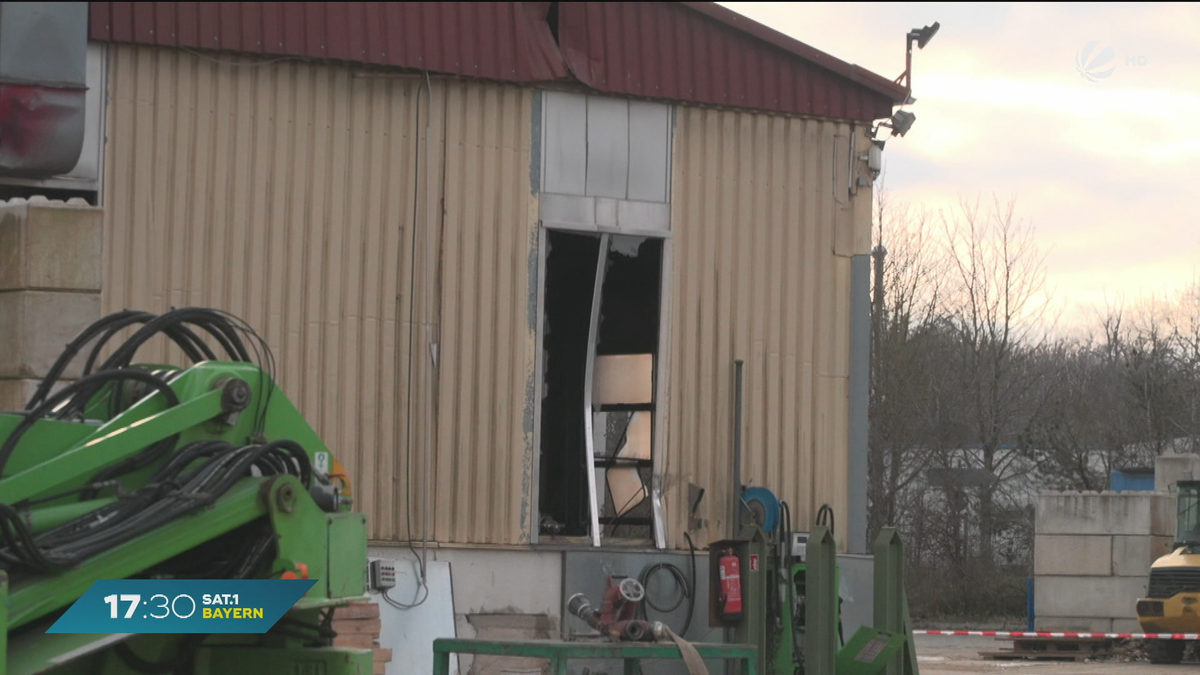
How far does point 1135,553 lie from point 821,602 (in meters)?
17.0

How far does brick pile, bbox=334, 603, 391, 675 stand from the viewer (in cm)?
1066

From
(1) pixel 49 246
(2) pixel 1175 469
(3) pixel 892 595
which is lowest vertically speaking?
(3) pixel 892 595

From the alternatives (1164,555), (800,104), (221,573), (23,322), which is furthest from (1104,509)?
(221,573)

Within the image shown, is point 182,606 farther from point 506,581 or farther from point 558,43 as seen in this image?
point 558,43

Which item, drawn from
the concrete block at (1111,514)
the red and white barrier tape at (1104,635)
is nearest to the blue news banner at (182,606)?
the red and white barrier tape at (1104,635)

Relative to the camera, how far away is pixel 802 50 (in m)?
13.2

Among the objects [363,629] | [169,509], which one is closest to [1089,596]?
[363,629]

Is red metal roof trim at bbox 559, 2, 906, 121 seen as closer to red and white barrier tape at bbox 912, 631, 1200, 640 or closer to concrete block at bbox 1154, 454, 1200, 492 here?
red and white barrier tape at bbox 912, 631, 1200, 640

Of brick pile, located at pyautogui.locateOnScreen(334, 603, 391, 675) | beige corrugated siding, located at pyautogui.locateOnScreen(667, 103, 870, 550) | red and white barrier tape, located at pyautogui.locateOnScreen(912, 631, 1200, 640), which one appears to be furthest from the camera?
red and white barrier tape, located at pyautogui.locateOnScreen(912, 631, 1200, 640)

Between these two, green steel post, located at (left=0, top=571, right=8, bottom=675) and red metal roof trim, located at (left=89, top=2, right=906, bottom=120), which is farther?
red metal roof trim, located at (left=89, top=2, right=906, bottom=120)

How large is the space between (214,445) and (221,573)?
1.66 feet

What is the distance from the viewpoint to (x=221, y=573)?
5469 mm

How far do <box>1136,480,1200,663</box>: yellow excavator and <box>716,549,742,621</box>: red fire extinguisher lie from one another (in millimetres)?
13866

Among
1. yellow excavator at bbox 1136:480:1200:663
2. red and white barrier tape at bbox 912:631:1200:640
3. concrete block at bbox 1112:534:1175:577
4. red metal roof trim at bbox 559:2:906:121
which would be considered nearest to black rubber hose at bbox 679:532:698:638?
red metal roof trim at bbox 559:2:906:121
